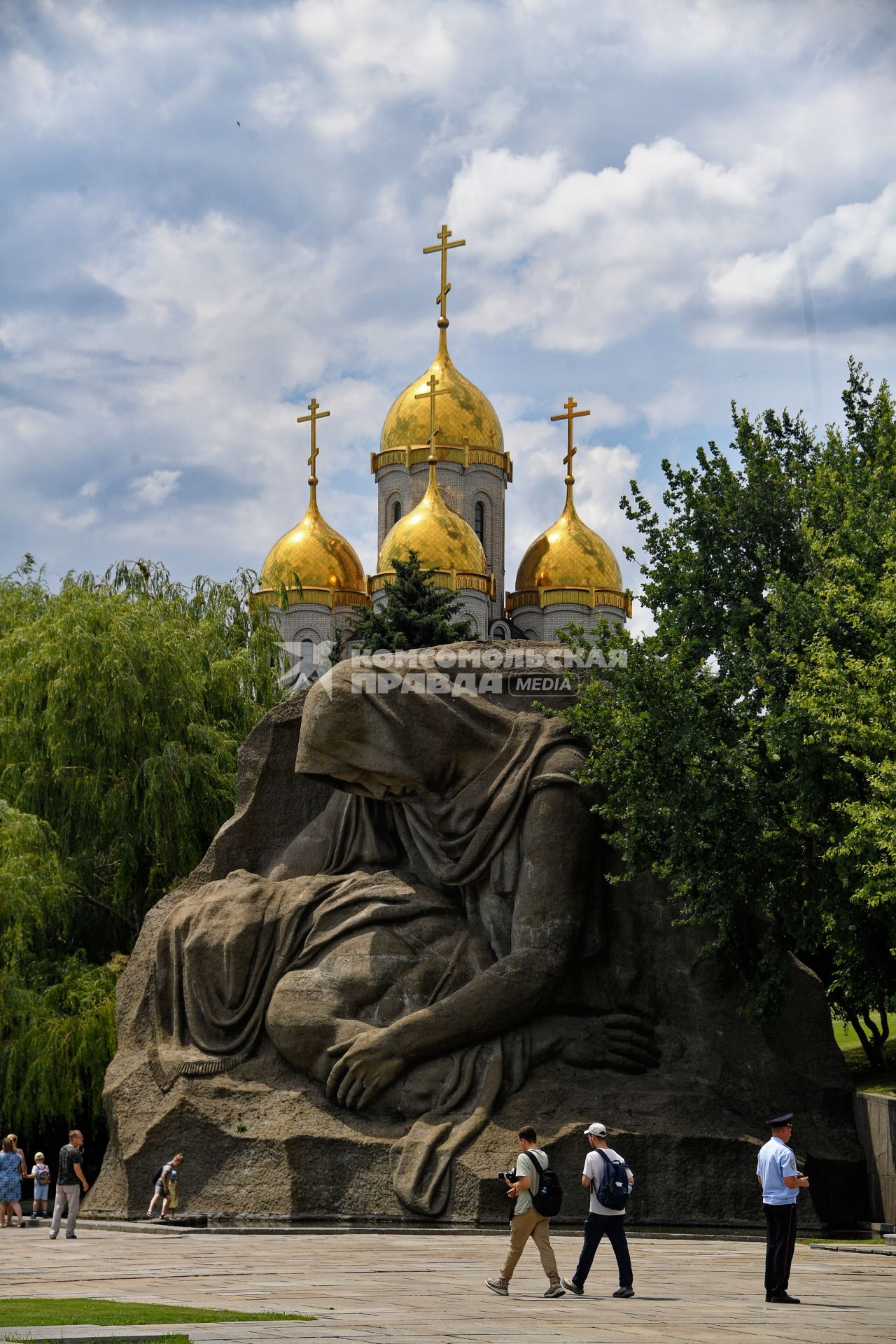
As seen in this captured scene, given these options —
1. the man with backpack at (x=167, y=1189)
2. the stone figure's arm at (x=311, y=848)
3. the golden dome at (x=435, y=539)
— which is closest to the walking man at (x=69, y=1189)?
the man with backpack at (x=167, y=1189)

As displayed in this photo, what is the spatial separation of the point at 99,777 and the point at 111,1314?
15419 millimetres

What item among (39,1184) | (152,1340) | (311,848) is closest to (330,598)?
(39,1184)

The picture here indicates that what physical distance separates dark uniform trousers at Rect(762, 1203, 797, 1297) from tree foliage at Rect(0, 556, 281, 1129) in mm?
13033

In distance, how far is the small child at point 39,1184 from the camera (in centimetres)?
1803

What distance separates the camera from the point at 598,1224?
32.1ft

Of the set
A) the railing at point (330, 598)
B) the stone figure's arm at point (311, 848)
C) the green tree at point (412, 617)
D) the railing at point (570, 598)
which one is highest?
the railing at point (570, 598)

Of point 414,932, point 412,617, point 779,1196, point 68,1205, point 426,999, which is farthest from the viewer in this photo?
point 412,617

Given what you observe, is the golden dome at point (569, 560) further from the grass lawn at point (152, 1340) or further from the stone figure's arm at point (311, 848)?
the grass lawn at point (152, 1340)

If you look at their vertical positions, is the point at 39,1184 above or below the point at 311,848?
below

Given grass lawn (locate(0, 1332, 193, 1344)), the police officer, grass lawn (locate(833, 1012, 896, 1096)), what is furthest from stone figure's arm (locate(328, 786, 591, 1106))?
grass lawn (locate(0, 1332, 193, 1344))

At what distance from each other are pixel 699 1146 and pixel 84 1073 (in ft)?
30.6

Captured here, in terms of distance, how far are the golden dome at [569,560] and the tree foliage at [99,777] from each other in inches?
1487

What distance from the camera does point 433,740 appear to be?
1551 centimetres

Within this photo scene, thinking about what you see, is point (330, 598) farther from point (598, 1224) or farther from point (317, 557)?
point (598, 1224)
